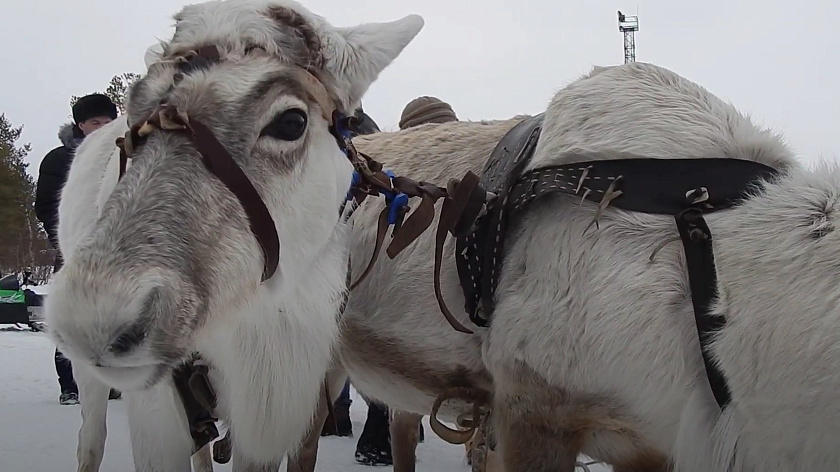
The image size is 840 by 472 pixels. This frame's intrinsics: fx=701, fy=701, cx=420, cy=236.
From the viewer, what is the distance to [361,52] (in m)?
2.29

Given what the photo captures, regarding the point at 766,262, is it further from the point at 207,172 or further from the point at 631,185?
the point at 207,172

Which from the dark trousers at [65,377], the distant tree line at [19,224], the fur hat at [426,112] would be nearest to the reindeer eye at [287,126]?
the fur hat at [426,112]

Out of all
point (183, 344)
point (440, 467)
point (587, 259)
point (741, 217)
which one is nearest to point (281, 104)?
point (183, 344)

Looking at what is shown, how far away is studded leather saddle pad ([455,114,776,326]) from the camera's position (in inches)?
76.6

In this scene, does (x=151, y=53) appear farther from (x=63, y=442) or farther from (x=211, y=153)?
(x=63, y=442)

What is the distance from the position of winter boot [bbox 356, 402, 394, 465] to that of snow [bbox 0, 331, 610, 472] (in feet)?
0.31

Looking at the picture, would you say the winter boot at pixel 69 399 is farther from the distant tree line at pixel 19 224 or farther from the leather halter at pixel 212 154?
the distant tree line at pixel 19 224

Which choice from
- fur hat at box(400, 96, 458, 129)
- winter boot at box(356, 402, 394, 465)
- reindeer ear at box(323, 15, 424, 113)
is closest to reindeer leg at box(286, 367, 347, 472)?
winter boot at box(356, 402, 394, 465)

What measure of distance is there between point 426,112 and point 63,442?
3.25 meters

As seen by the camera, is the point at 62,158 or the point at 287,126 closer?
the point at 287,126

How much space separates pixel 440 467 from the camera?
468 cm

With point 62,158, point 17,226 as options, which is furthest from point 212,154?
point 17,226

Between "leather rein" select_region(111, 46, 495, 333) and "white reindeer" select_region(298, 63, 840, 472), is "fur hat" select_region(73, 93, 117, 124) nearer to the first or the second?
"leather rein" select_region(111, 46, 495, 333)

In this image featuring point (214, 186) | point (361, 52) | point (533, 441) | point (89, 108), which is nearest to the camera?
point (214, 186)
